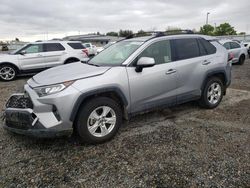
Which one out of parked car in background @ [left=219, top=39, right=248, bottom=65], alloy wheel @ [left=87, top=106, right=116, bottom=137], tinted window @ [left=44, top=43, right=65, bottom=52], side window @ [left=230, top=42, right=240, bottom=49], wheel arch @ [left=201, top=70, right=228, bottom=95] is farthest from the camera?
side window @ [left=230, top=42, right=240, bottom=49]

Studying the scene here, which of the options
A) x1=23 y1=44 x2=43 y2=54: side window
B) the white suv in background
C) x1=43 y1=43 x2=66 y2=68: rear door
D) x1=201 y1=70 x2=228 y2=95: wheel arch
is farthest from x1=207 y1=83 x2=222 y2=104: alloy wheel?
x1=23 y1=44 x2=43 y2=54: side window

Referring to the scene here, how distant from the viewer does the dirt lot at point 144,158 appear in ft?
8.71

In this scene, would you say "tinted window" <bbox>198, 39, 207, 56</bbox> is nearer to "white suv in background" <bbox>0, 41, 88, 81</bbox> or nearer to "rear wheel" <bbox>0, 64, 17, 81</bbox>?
"white suv in background" <bbox>0, 41, 88, 81</bbox>

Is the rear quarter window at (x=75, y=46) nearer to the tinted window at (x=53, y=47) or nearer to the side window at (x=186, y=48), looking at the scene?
the tinted window at (x=53, y=47)

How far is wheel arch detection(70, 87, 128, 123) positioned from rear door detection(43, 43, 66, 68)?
7.34 meters

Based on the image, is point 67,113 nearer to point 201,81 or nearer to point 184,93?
point 184,93

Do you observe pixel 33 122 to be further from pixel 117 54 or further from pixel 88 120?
pixel 117 54

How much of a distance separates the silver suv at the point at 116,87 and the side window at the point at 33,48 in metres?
6.30

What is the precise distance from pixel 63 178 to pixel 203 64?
3556 millimetres

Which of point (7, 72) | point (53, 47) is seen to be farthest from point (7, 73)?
point (53, 47)

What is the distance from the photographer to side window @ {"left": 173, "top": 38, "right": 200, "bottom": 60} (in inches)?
175

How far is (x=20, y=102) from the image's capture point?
343 centimetres

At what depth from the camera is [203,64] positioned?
15.4 feet

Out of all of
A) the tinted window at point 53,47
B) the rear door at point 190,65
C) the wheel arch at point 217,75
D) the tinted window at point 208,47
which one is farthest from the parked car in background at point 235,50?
the tinted window at point 53,47
